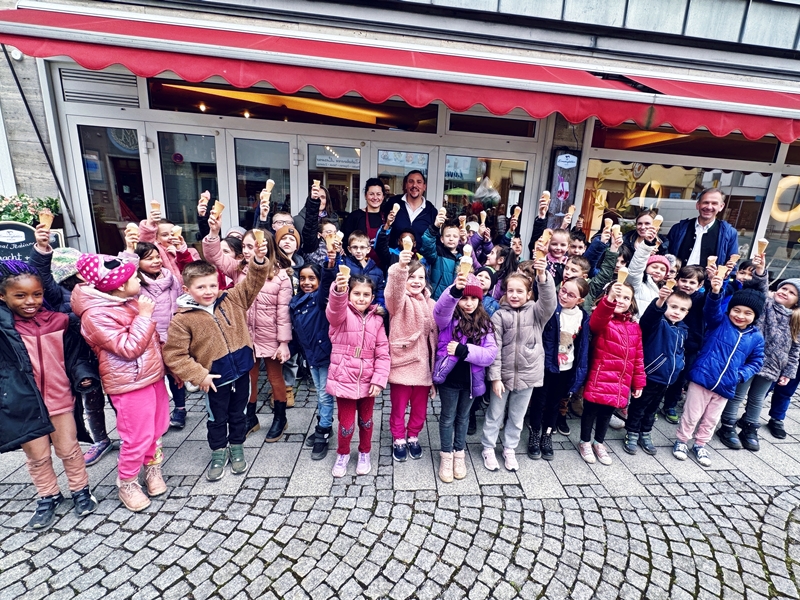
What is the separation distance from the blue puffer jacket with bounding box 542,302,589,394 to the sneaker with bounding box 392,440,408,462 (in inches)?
56.8

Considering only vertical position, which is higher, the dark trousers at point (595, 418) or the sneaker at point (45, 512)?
the dark trousers at point (595, 418)

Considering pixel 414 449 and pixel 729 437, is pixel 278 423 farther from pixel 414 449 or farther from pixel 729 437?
pixel 729 437

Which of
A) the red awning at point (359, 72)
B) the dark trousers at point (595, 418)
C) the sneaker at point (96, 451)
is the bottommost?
the sneaker at point (96, 451)

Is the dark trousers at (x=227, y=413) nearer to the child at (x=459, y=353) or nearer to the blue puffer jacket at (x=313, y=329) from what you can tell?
the blue puffer jacket at (x=313, y=329)

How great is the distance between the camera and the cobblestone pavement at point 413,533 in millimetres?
2248

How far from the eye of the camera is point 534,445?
3492 mm

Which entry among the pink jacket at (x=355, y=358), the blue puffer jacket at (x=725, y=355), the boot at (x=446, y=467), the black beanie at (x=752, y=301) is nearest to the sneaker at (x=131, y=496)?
the pink jacket at (x=355, y=358)

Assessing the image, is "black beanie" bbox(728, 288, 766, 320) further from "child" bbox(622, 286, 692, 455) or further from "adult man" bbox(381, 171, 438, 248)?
"adult man" bbox(381, 171, 438, 248)

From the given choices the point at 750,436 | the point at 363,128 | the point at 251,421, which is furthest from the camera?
the point at 363,128

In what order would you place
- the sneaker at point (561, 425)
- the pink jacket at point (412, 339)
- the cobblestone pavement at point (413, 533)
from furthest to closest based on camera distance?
the sneaker at point (561, 425)
the pink jacket at point (412, 339)
the cobblestone pavement at point (413, 533)

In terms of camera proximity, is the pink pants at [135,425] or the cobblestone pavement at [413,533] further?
the pink pants at [135,425]

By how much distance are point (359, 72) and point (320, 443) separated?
3.68 metres

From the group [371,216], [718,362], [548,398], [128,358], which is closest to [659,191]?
[718,362]

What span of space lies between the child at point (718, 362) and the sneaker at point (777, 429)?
102 centimetres
